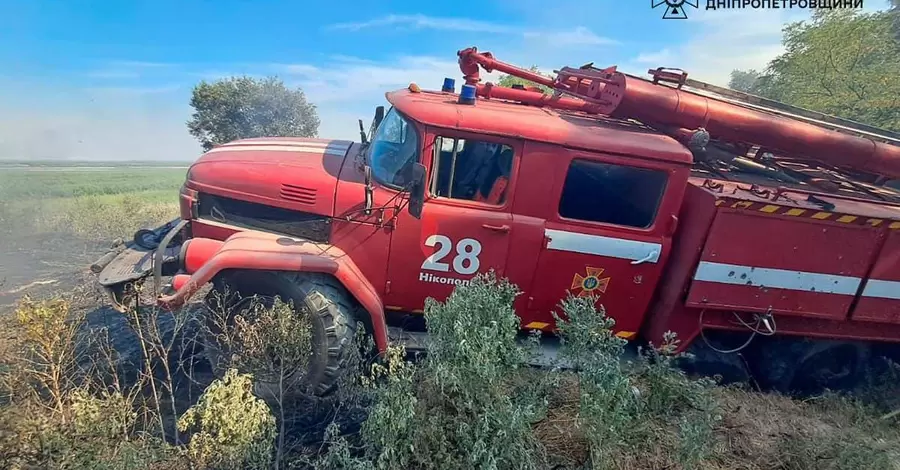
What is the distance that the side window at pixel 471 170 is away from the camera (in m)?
3.48

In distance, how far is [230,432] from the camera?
2332 mm

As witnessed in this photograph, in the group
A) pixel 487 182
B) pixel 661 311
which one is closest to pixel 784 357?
pixel 661 311

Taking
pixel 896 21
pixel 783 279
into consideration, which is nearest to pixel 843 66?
pixel 896 21

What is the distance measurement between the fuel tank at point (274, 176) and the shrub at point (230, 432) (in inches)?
63.4

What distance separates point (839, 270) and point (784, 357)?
929mm

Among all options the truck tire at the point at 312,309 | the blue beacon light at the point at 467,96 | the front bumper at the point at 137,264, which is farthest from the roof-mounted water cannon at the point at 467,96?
the front bumper at the point at 137,264

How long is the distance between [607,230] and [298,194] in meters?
2.51

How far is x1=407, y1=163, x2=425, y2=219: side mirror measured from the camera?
3289 mm

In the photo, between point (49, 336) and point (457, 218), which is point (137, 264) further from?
point (457, 218)

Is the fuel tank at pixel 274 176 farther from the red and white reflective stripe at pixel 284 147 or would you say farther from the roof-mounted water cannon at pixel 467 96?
the roof-mounted water cannon at pixel 467 96

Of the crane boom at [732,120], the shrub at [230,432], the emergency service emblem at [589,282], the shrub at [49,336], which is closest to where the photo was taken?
the shrub at [230,432]

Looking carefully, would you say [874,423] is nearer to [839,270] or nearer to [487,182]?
[839,270]

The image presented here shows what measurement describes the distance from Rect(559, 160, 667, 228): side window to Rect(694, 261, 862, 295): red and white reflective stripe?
60 centimetres

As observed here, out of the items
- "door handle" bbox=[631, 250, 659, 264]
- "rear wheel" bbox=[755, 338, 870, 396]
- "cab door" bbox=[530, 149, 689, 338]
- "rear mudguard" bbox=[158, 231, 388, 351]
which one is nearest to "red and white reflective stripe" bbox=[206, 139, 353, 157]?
"rear mudguard" bbox=[158, 231, 388, 351]
